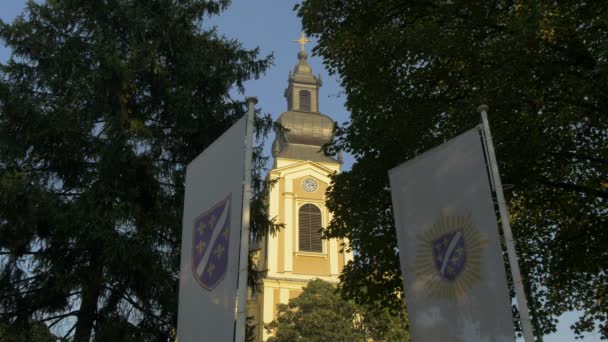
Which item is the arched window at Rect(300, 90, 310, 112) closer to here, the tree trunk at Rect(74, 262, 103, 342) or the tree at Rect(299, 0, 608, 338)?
the tree at Rect(299, 0, 608, 338)

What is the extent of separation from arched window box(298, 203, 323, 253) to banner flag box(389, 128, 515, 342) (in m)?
34.4

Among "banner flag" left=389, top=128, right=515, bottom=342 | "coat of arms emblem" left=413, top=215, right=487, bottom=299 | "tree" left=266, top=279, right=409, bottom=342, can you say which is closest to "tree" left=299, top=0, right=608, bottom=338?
"banner flag" left=389, top=128, right=515, bottom=342

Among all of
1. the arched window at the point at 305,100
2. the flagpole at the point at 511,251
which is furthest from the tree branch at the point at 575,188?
the arched window at the point at 305,100

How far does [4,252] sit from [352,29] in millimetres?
7291

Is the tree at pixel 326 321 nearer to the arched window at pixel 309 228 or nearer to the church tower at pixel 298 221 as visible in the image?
the church tower at pixel 298 221

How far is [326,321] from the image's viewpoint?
28.6 metres

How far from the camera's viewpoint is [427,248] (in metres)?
8.38

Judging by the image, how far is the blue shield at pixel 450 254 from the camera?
7930 mm

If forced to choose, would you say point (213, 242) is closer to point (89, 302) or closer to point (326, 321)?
point (89, 302)

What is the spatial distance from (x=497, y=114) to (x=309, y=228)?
3335cm

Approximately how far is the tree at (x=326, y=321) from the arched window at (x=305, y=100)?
983 inches

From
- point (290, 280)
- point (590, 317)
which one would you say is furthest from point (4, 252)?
point (290, 280)

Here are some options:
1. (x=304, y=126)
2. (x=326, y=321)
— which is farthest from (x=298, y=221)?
(x=326, y=321)

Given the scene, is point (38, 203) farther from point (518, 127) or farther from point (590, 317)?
point (590, 317)
